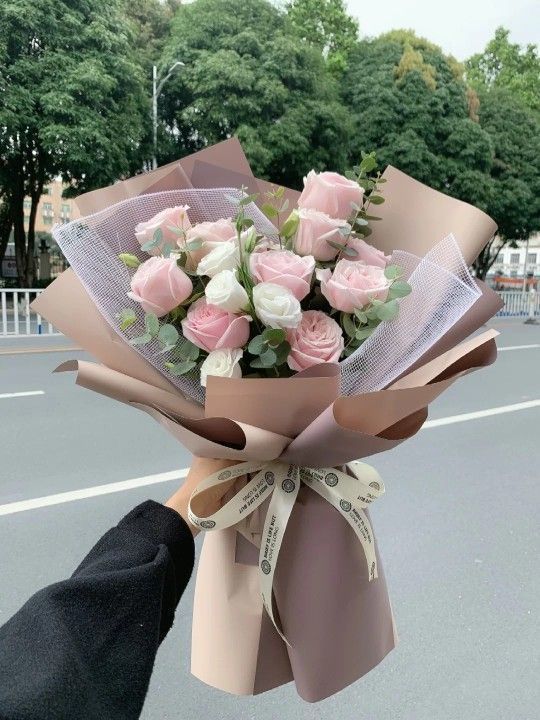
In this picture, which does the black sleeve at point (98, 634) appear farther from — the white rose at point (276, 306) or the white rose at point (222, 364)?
the white rose at point (276, 306)

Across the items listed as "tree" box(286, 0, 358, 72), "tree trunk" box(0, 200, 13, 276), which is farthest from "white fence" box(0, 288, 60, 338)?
"tree" box(286, 0, 358, 72)

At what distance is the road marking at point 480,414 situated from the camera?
579cm

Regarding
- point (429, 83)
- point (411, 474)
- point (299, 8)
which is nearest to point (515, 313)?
point (429, 83)

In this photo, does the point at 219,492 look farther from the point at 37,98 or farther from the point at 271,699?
the point at 37,98

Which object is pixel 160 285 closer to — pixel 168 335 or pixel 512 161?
pixel 168 335

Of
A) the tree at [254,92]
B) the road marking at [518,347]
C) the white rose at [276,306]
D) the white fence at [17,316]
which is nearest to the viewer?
the white rose at [276,306]

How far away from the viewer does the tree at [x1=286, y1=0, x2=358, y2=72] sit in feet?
74.0

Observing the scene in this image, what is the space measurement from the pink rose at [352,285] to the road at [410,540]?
1.60 meters

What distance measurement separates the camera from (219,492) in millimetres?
1165

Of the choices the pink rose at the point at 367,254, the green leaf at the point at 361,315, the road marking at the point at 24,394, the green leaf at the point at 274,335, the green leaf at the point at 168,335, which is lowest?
the road marking at the point at 24,394

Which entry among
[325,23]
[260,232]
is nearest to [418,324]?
[260,232]

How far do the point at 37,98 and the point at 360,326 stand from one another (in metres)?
14.4

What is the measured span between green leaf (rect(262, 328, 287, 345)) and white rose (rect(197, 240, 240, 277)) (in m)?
0.14

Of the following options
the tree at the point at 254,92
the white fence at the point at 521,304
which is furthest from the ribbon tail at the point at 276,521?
the white fence at the point at 521,304
